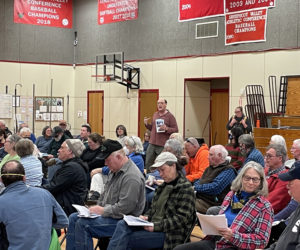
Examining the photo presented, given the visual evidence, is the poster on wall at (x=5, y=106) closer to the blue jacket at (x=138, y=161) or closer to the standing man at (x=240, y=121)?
the standing man at (x=240, y=121)

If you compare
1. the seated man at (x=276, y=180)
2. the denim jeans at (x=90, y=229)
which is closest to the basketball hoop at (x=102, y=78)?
the seated man at (x=276, y=180)

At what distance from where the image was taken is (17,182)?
3760mm

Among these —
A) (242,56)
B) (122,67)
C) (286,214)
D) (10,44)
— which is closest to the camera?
(286,214)

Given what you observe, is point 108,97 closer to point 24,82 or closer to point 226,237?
point 24,82

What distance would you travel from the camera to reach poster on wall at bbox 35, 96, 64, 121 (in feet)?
54.2

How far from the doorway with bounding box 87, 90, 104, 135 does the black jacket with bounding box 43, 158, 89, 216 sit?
11092 mm

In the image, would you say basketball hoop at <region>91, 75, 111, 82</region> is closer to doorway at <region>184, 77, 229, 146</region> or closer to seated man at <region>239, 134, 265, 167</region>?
doorway at <region>184, 77, 229, 146</region>

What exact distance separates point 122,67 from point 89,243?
428 inches

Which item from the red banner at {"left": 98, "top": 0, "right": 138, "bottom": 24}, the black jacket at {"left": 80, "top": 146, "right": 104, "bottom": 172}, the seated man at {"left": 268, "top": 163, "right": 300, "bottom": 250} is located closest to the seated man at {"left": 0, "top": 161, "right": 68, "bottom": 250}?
the seated man at {"left": 268, "top": 163, "right": 300, "bottom": 250}

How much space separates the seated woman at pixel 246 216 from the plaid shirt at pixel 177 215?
20cm

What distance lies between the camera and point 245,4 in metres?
11.3

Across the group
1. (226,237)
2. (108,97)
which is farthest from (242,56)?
(226,237)

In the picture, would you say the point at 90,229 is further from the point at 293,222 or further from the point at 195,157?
the point at 195,157

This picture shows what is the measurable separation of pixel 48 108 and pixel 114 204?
40.9 ft
